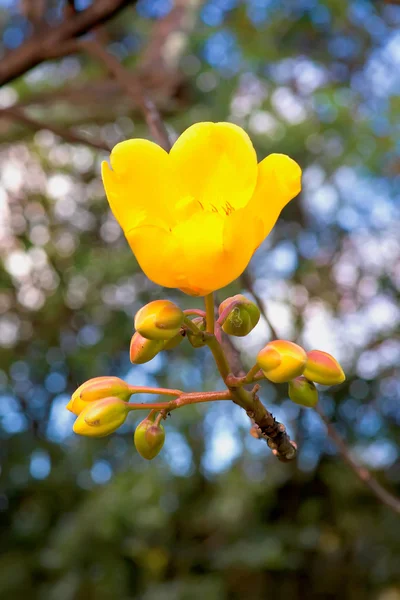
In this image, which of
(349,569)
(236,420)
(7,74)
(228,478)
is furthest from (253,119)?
(349,569)

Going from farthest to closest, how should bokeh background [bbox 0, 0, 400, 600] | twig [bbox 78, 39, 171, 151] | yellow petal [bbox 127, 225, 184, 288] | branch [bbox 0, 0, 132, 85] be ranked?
bokeh background [bbox 0, 0, 400, 600], branch [bbox 0, 0, 132, 85], twig [bbox 78, 39, 171, 151], yellow petal [bbox 127, 225, 184, 288]

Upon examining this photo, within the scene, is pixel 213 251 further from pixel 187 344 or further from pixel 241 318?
pixel 187 344

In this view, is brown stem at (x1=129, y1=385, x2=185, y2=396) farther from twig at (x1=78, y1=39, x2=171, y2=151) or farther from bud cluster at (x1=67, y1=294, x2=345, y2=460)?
twig at (x1=78, y1=39, x2=171, y2=151)

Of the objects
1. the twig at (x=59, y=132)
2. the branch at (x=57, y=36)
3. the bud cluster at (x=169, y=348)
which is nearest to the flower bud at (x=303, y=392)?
the bud cluster at (x=169, y=348)

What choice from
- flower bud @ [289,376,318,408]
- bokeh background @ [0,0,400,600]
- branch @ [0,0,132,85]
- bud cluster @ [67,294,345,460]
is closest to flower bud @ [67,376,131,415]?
bud cluster @ [67,294,345,460]

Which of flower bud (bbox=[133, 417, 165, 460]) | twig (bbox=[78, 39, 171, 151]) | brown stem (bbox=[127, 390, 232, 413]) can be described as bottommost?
twig (bbox=[78, 39, 171, 151])

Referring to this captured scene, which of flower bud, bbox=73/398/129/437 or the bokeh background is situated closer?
flower bud, bbox=73/398/129/437

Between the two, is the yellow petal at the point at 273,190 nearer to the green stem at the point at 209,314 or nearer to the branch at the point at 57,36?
the green stem at the point at 209,314
